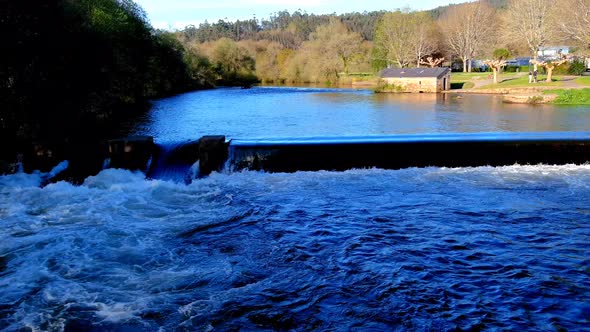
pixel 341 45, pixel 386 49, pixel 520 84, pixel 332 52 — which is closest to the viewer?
pixel 520 84

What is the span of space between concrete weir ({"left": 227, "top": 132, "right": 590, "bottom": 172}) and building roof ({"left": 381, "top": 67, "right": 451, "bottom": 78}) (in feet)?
104

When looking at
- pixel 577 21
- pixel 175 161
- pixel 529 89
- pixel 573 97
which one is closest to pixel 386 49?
pixel 577 21

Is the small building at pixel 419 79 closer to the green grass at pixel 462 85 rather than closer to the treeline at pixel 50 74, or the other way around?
the green grass at pixel 462 85

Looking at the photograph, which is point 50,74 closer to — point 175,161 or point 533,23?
point 175,161

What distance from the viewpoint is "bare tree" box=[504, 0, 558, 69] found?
146 feet

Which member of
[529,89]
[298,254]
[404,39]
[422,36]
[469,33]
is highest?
[469,33]

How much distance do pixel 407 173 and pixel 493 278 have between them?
563 centimetres

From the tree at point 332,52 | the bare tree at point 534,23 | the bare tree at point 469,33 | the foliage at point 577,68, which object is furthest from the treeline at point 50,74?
the bare tree at point 469,33

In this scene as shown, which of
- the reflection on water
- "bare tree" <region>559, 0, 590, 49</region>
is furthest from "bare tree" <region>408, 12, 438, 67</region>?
the reflection on water

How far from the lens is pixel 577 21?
36750 millimetres

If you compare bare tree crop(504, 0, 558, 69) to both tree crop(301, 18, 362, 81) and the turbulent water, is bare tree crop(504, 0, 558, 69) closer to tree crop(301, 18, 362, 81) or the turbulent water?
tree crop(301, 18, 362, 81)

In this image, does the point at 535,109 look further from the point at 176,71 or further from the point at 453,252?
the point at 176,71

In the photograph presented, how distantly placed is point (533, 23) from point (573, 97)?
19.8m

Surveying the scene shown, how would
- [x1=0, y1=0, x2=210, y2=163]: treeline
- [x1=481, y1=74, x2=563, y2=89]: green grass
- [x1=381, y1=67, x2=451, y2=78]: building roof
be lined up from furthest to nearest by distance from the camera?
[x1=381, y1=67, x2=451, y2=78]: building roof
[x1=481, y1=74, x2=563, y2=89]: green grass
[x1=0, y1=0, x2=210, y2=163]: treeline
